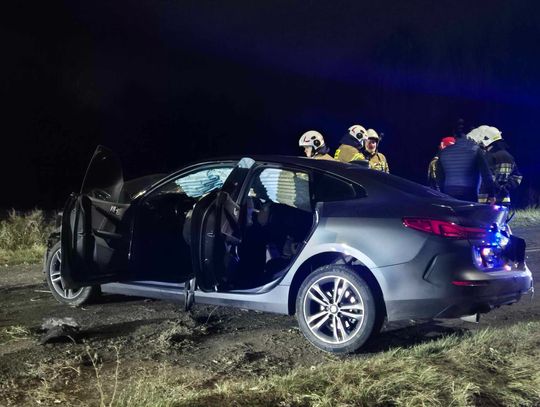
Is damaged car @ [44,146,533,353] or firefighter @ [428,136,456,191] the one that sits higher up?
firefighter @ [428,136,456,191]

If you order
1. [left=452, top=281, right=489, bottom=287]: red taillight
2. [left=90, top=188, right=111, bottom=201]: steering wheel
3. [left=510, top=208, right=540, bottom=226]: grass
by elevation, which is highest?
[left=90, top=188, right=111, bottom=201]: steering wheel

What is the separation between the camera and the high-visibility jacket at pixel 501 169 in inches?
363

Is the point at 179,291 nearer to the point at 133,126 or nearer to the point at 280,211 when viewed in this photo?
the point at 280,211

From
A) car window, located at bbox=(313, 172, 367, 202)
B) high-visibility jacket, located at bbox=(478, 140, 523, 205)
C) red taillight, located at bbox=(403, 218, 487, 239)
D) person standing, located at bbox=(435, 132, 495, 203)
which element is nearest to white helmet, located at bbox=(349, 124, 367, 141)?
person standing, located at bbox=(435, 132, 495, 203)

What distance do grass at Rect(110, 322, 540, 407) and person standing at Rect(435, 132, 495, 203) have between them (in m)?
4.05

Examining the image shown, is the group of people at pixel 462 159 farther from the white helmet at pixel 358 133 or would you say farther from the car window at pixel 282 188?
the car window at pixel 282 188

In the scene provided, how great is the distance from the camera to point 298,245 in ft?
18.6

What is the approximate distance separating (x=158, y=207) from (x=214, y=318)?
3.64ft

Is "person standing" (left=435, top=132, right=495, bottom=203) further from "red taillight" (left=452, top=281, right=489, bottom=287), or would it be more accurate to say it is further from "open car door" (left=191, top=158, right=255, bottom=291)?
"open car door" (left=191, top=158, right=255, bottom=291)

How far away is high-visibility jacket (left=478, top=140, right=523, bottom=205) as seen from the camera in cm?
923

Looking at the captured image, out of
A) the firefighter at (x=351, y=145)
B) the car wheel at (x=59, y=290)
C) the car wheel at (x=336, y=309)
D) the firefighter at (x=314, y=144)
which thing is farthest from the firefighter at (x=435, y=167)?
the car wheel at (x=59, y=290)

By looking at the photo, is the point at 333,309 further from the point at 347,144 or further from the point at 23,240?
the point at 23,240

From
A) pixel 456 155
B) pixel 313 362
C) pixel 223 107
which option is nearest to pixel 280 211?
pixel 313 362

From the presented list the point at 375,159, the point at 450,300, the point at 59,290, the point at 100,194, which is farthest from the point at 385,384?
the point at 375,159
